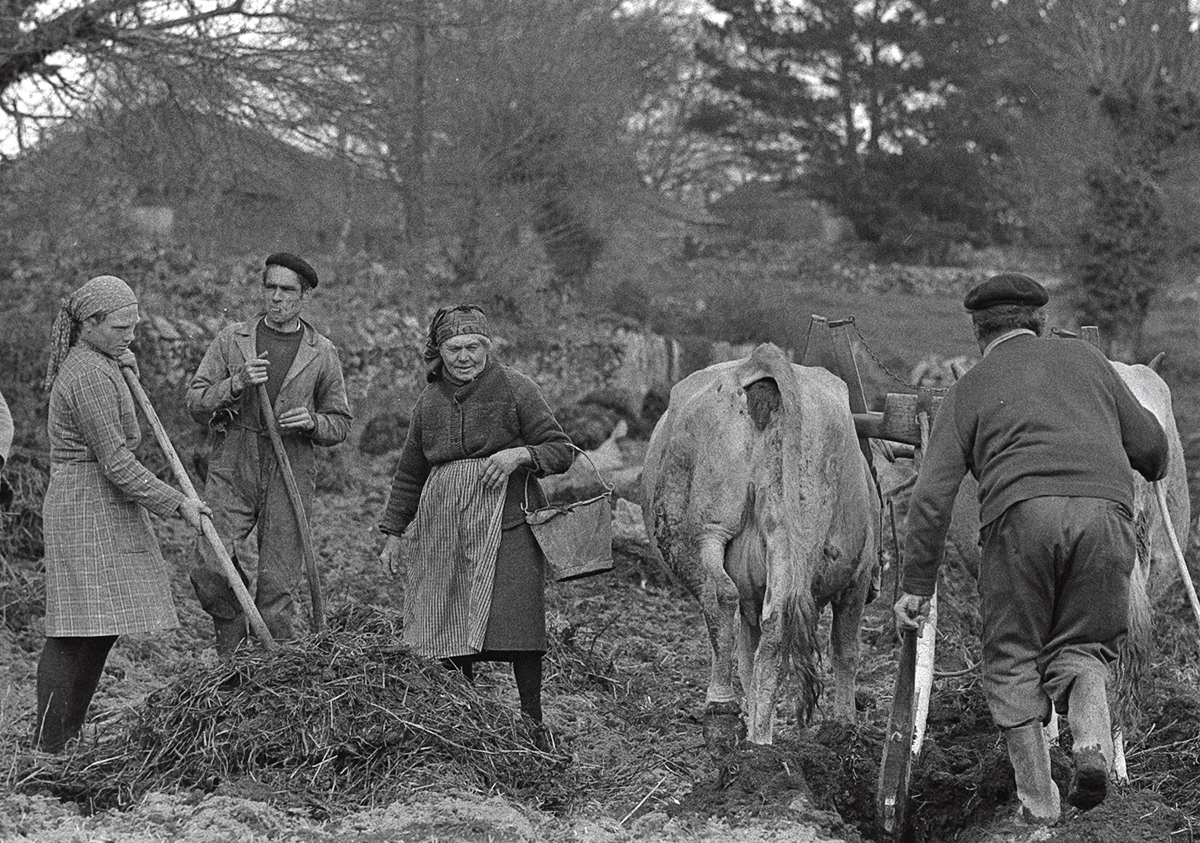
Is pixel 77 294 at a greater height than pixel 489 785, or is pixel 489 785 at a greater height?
pixel 77 294

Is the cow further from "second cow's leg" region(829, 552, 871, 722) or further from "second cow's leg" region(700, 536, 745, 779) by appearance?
"second cow's leg" region(829, 552, 871, 722)

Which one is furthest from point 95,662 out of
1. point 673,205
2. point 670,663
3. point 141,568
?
point 673,205

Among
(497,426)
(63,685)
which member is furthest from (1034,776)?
(63,685)

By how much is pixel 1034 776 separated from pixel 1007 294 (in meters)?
1.53

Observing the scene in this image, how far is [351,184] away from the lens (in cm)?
1311

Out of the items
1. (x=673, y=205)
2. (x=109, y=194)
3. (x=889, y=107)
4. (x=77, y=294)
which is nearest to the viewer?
(x=77, y=294)

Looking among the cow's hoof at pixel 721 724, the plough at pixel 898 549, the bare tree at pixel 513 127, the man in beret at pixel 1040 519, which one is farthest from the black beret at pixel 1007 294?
the bare tree at pixel 513 127

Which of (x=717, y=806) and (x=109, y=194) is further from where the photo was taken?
(x=109, y=194)

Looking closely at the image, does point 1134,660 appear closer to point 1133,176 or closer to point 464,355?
point 464,355

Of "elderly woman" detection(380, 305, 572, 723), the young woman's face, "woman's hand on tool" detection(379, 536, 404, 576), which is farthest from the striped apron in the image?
the young woman's face

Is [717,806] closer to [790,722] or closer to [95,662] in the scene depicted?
[790,722]

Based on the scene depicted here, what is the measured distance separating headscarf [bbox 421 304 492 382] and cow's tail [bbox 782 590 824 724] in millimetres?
1653

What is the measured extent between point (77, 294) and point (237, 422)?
1.02 m

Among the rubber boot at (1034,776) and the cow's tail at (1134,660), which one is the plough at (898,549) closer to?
the rubber boot at (1034,776)
